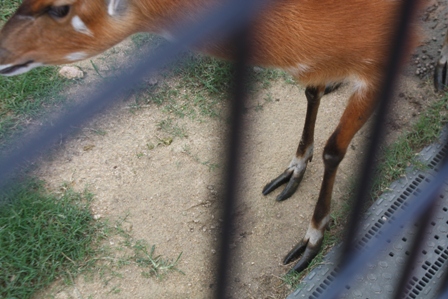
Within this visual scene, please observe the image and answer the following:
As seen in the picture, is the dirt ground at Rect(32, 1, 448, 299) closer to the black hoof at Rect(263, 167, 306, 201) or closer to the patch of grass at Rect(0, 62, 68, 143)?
the black hoof at Rect(263, 167, 306, 201)

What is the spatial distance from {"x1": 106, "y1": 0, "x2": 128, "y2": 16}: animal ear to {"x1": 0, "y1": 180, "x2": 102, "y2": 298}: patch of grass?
3.71 feet

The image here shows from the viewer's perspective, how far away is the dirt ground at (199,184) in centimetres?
294

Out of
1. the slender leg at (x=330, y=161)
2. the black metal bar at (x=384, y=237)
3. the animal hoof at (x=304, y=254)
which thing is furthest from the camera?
the animal hoof at (x=304, y=254)

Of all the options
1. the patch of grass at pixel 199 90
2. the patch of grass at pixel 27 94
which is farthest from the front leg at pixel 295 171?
the patch of grass at pixel 27 94

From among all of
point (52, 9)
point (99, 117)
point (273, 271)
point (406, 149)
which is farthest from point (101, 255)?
point (99, 117)

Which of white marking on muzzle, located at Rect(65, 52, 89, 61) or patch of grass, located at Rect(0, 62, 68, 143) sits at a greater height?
white marking on muzzle, located at Rect(65, 52, 89, 61)

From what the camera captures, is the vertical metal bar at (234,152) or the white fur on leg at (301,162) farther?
the white fur on leg at (301,162)

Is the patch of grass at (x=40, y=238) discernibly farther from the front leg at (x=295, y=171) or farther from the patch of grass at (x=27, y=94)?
the front leg at (x=295, y=171)

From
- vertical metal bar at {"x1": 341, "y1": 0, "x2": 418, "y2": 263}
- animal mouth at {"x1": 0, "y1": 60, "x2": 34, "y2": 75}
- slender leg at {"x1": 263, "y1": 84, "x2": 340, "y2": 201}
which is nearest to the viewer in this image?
vertical metal bar at {"x1": 341, "y1": 0, "x2": 418, "y2": 263}

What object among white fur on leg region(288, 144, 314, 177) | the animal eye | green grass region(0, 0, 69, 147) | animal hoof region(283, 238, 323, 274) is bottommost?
animal hoof region(283, 238, 323, 274)

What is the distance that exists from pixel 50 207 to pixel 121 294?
62 centimetres

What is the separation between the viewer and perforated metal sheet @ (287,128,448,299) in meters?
2.75

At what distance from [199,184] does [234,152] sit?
2.38m

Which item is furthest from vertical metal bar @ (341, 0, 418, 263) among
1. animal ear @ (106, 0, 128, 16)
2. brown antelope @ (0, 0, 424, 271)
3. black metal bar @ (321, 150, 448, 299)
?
animal ear @ (106, 0, 128, 16)
